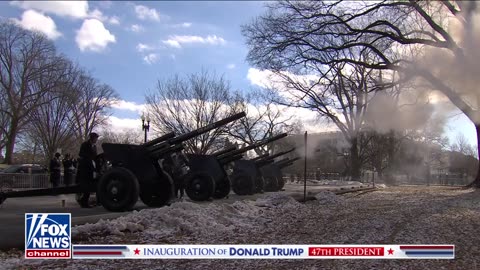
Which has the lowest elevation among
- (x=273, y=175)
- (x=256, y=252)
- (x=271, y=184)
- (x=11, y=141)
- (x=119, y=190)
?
(x=271, y=184)

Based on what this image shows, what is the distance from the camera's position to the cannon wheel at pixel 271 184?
25.7 metres

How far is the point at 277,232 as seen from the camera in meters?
8.43

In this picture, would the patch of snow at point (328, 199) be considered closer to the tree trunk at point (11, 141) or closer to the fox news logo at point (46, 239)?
the fox news logo at point (46, 239)

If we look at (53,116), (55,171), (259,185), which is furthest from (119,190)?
(53,116)

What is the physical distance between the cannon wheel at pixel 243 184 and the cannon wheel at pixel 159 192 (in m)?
7.86

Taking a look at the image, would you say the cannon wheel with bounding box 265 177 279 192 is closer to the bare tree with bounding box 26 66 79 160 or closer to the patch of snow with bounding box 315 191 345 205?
the patch of snow with bounding box 315 191 345 205

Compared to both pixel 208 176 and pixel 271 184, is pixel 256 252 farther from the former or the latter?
pixel 271 184

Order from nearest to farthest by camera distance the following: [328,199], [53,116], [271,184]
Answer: [328,199], [271,184], [53,116]

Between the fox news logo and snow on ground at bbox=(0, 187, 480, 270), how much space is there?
11cm

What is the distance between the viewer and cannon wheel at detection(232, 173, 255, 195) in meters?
19.8

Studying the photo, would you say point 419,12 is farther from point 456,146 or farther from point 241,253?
point 456,146

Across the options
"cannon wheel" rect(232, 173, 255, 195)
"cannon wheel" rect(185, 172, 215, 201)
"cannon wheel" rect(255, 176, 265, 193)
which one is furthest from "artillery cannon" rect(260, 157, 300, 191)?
"cannon wheel" rect(185, 172, 215, 201)

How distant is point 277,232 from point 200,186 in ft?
22.1

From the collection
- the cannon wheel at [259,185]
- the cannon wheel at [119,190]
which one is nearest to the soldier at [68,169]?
the cannon wheel at [119,190]
